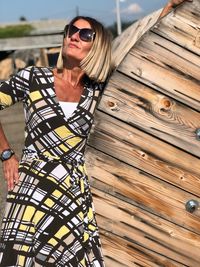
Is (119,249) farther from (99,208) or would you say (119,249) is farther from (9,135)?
(9,135)

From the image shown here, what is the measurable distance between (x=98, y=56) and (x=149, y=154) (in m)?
0.57

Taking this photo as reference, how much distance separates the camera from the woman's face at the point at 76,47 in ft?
8.35

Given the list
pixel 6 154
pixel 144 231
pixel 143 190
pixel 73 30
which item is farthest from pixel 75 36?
pixel 144 231

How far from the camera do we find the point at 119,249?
9.25ft

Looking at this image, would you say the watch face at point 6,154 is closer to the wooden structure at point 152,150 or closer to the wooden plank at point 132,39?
the wooden structure at point 152,150

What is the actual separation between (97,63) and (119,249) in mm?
996

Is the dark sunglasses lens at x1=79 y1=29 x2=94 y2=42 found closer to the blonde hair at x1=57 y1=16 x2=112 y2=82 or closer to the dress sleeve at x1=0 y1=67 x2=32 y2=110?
the blonde hair at x1=57 y1=16 x2=112 y2=82

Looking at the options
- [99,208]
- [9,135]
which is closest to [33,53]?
[9,135]

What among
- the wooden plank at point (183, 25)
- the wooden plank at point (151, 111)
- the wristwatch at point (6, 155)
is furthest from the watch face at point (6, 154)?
the wooden plank at point (183, 25)

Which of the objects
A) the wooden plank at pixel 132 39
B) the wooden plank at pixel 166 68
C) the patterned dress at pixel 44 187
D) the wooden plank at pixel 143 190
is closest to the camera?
the patterned dress at pixel 44 187

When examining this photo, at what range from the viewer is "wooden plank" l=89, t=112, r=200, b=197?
2.71 metres

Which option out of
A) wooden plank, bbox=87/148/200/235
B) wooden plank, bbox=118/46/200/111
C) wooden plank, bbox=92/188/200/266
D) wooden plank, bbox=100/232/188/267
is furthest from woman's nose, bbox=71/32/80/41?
wooden plank, bbox=100/232/188/267

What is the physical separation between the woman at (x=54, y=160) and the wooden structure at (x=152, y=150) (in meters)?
0.16

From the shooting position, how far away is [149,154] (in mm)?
2723
